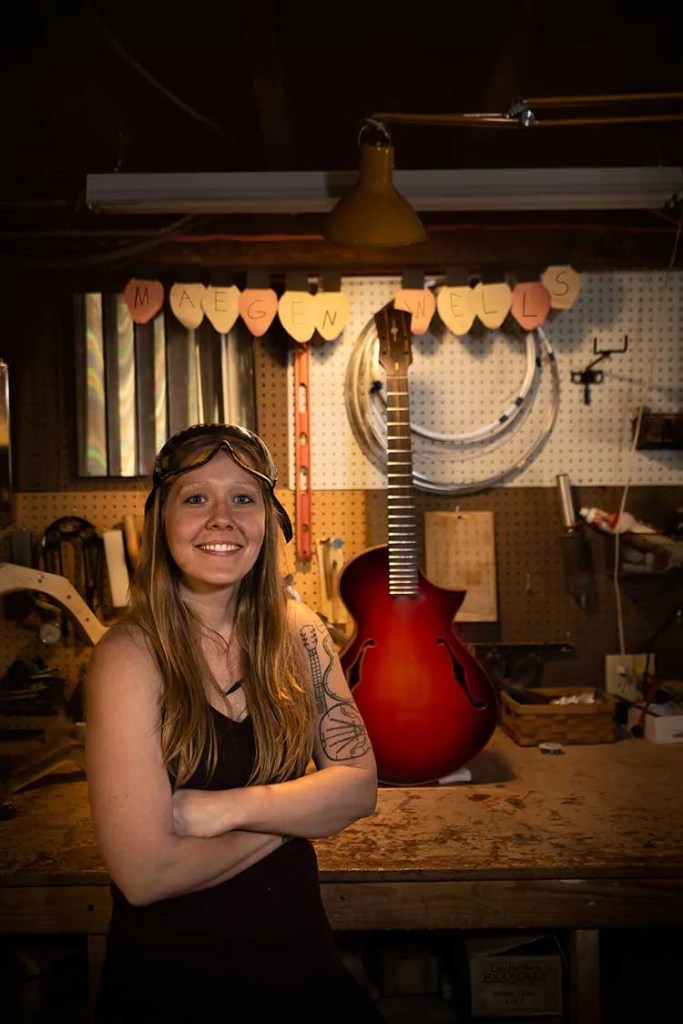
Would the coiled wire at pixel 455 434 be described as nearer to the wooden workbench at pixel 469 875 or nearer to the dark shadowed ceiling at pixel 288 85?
the dark shadowed ceiling at pixel 288 85

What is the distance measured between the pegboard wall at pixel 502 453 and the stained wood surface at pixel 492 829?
0.61 meters

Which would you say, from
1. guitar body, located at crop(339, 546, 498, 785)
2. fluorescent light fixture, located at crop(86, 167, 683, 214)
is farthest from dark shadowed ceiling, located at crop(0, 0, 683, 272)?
A: guitar body, located at crop(339, 546, 498, 785)

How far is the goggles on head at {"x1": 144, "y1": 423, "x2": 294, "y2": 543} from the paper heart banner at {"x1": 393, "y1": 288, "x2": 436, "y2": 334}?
140 cm

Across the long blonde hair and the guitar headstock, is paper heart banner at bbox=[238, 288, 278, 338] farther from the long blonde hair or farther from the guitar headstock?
the long blonde hair

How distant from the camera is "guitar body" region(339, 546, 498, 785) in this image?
109 inches

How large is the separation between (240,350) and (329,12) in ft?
3.83

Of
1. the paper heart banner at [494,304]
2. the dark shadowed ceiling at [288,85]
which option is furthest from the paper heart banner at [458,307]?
the dark shadowed ceiling at [288,85]

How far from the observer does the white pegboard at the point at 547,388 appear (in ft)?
11.1

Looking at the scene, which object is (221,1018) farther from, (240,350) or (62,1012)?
(240,350)

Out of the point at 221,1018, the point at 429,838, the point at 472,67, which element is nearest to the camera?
the point at 221,1018

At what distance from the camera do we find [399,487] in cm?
295

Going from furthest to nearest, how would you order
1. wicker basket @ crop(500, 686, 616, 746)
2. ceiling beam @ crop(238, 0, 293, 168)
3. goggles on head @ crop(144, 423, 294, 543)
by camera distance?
wicker basket @ crop(500, 686, 616, 746) → ceiling beam @ crop(238, 0, 293, 168) → goggles on head @ crop(144, 423, 294, 543)

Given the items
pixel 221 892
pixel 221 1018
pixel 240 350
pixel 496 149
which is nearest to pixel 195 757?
pixel 221 892

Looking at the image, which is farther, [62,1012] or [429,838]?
[62,1012]
